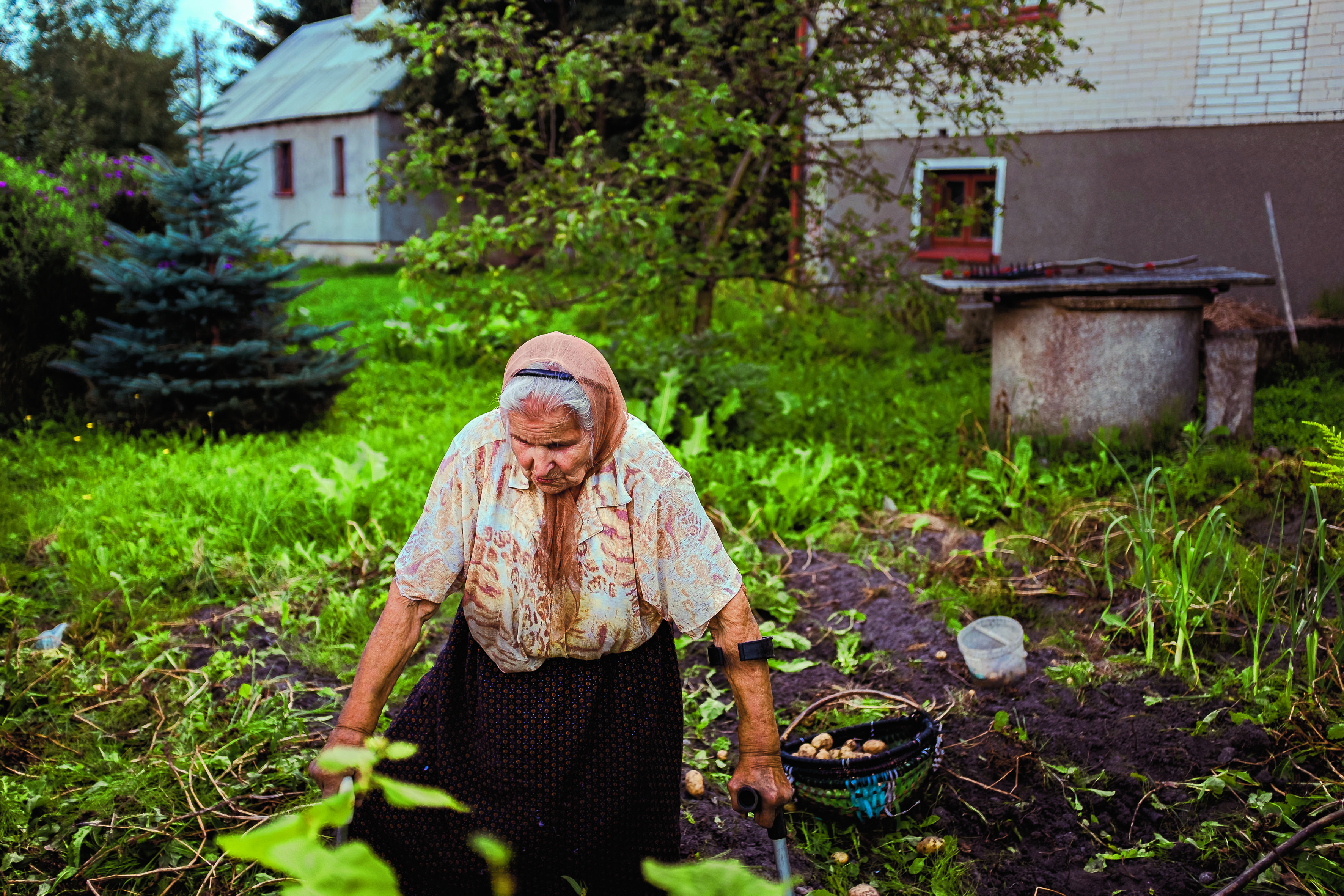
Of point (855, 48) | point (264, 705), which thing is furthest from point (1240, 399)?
point (264, 705)

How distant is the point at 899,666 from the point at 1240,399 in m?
3.21

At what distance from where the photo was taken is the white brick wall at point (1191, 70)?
6.22 metres

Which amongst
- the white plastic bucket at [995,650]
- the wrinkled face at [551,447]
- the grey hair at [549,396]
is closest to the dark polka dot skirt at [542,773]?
the wrinkled face at [551,447]

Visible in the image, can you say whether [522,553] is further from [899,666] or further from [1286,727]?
[1286,727]

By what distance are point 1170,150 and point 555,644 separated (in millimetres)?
8357

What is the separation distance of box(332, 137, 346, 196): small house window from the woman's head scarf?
68.8 feet

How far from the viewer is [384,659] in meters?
2.12

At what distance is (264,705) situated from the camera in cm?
351

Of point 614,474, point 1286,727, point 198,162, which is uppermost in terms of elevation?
point 198,162

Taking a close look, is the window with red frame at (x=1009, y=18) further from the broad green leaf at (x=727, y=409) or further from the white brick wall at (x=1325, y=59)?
the broad green leaf at (x=727, y=409)

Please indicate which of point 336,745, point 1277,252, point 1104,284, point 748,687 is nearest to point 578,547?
point 748,687

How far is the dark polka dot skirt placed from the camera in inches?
85.0

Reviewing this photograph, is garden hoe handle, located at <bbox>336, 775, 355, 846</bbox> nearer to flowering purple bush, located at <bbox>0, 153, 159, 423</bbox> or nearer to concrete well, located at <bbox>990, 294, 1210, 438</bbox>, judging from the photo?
concrete well, located at <bbox>990, 294, 1210, 438</bbox>

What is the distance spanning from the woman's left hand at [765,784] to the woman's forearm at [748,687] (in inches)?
0.6
